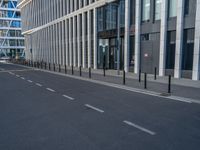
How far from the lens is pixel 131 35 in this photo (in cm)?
2298

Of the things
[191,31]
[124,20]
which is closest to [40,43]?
[124,20]

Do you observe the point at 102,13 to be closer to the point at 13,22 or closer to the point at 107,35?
the point at 107,35

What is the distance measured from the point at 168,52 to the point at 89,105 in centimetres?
1246

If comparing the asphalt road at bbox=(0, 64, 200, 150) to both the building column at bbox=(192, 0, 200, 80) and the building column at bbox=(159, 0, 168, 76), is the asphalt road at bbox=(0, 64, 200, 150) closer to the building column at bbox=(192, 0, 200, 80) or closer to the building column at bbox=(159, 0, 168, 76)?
the building column at bbox=(192, 0, 200, 80)

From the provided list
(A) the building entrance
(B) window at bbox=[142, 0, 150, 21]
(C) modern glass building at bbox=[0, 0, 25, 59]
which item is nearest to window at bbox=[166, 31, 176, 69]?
(B) window at bbox=[142, 0, 150, 21]

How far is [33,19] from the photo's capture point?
5997cm

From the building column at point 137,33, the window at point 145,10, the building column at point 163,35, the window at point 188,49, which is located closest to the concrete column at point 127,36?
the building column at point 137,33

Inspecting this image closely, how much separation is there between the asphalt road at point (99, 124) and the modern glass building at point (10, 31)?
9183cm

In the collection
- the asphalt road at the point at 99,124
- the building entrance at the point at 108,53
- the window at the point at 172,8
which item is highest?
the window at the point at 172,8

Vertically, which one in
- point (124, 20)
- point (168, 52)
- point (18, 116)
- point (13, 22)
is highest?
point (13, 22)

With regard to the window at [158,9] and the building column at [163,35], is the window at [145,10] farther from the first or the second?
the building column at [163,35]

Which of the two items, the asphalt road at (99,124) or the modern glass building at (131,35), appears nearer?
the asphalt road at (99,124)

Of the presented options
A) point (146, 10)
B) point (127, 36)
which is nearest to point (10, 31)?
point (127, 36)

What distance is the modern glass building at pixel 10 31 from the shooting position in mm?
93688
